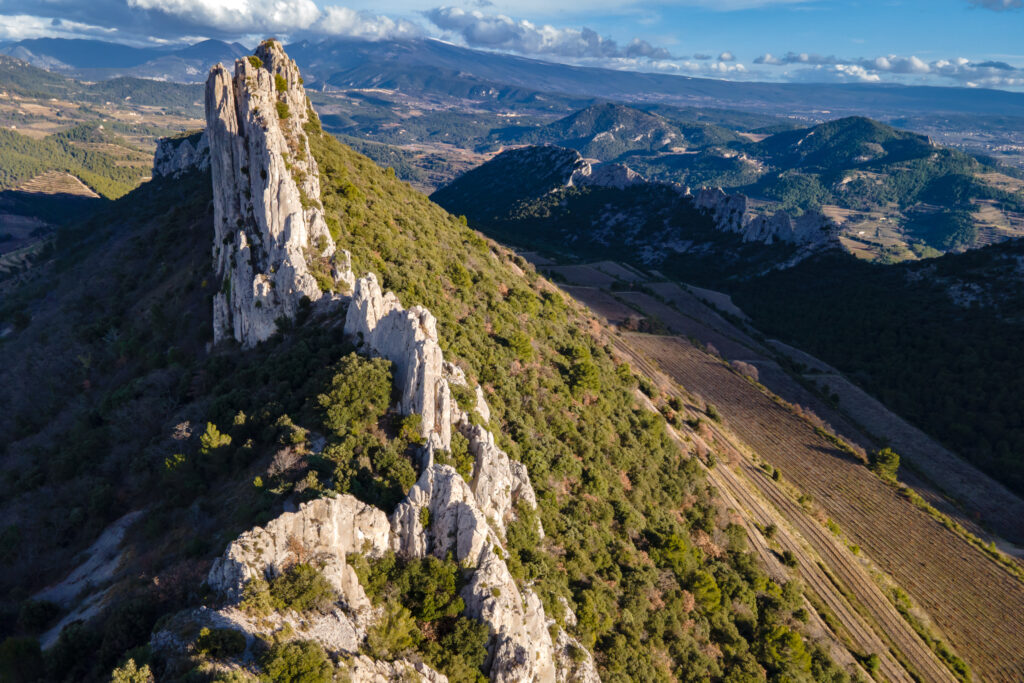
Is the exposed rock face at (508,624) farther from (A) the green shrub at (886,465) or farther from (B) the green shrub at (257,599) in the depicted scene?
(A) the green shrub at (886,465)

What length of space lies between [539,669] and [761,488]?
44118 mm

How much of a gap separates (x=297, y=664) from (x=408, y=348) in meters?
17.0

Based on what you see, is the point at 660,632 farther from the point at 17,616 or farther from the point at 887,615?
the point at 17,616

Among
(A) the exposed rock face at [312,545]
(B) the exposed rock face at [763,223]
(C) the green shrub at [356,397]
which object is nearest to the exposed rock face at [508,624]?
(A) the exposed rock face at [312,545]

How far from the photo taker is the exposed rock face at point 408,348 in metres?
28.5

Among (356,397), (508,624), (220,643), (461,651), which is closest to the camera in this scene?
(220,643)

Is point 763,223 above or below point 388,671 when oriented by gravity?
above

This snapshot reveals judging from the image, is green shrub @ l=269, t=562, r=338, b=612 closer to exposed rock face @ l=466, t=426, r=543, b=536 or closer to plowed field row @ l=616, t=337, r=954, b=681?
exposed rock face @ l=466, t=426, r=543, b=536

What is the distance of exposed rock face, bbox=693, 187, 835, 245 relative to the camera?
14688 centimetres

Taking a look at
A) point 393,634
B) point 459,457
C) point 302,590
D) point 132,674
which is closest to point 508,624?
point 393,634

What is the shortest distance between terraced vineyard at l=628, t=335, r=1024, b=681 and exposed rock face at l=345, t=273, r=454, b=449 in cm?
4454

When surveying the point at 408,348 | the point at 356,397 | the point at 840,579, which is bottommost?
the point at 840,579

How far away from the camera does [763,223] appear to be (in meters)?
161

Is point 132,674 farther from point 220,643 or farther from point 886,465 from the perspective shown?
point 886,465
